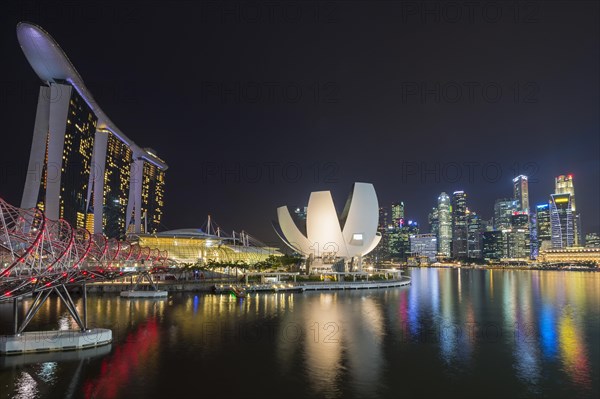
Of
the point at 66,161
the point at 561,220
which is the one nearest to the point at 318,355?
the point at 66,161

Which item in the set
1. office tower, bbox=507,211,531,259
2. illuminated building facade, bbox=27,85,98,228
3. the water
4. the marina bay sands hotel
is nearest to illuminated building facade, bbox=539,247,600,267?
office tower, bbox=507,211,531,259

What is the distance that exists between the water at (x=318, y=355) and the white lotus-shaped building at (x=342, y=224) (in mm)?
20622

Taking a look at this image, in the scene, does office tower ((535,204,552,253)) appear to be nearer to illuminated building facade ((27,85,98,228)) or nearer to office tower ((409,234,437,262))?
office tower ((409,234,437,262))

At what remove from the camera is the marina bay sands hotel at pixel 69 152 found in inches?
1628

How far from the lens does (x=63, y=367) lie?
591 inches

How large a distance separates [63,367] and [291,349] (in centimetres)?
777

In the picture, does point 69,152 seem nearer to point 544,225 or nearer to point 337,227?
point 337,227

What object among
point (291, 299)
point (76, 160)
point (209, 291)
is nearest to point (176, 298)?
point (209, 291)

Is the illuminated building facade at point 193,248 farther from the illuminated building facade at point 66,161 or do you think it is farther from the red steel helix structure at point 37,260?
the red steel helix structure at point 37,260

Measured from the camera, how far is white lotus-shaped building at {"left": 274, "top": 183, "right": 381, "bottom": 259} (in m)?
49.9

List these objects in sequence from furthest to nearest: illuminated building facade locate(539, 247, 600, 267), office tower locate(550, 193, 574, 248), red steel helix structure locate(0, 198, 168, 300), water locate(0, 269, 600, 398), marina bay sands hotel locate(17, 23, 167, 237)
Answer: office tower locate(550, 193, 574, 248)
illuminated building facade locate(539, 247, 600, 267)
marina bay sands hotel locate(17, 23, 167, 237)
water locate(0, 269, 600, 398)
red steel helix structure locate(0, 198, 168, 300)

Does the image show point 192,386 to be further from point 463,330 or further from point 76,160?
point 76,160

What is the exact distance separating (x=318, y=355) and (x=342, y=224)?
3399 centimetres

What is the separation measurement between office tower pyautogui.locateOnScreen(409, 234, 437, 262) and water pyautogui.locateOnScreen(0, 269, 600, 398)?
6534 inches
